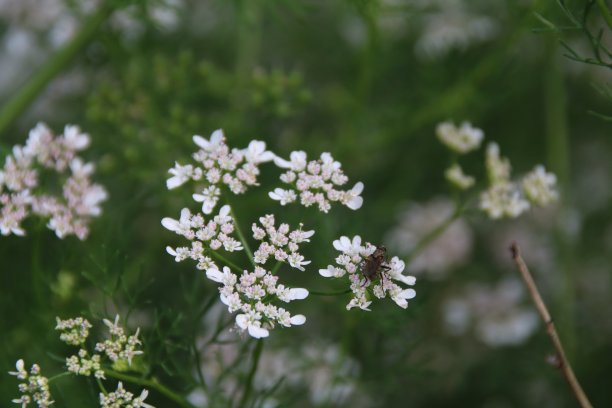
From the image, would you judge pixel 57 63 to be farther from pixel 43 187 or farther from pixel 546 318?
pixel 546 318

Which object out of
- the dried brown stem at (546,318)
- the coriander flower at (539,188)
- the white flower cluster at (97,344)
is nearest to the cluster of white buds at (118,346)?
the white flower cluster at (97,344)

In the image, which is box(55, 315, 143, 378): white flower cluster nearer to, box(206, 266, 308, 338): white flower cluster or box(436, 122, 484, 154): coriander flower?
box(206, 266, 308, 338): white flower cluster

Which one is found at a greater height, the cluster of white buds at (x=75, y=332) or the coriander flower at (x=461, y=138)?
the coriander flower at (x=461, y=138)

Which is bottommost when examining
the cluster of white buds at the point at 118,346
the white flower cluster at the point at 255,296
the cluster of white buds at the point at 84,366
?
the cluster of white buds at the point at 84,366

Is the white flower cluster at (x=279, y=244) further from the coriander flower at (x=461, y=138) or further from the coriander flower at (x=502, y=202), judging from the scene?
the coriander flower at (x=461, y=138)

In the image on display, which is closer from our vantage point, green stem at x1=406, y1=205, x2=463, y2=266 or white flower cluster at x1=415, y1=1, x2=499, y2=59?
green stem at x1=406, y1=205, x2=463, y2=266

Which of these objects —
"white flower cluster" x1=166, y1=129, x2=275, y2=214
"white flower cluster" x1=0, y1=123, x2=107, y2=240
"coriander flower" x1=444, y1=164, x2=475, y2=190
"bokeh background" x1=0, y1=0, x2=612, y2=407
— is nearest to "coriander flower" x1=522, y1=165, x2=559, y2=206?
"coriander flower" x1=444, y1=164, x2=475, y2=190

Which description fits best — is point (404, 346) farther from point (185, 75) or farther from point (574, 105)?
point (574, 105)

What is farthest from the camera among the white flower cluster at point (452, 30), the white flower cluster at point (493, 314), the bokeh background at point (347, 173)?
the white flower cluster at point (452, 30)
